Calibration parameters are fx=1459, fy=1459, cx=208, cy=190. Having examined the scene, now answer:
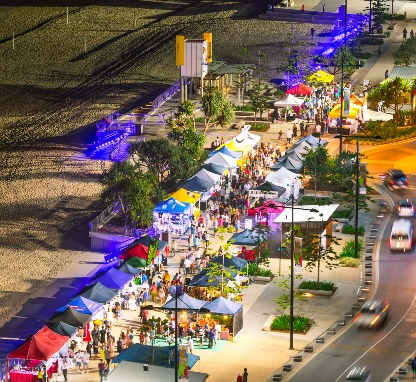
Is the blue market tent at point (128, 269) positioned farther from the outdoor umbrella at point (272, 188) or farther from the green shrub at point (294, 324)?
the outdoor umbrella at point (272, 188)

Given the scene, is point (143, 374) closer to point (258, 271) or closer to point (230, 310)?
point (230, 310)

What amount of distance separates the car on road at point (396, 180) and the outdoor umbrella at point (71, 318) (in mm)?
37497

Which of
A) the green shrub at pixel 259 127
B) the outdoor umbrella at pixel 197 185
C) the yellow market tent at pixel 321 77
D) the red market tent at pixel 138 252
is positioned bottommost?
the red market tent at pixel 138 252

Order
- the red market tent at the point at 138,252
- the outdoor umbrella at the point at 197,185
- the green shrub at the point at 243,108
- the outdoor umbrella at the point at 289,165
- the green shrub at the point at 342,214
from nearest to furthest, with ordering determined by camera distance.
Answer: the red market tent at the point at 138,252 < the green shrub at the point at 342,214 < the outdoor umbrella at the point at 197,185 < the outdoor umbrella at the point at 289,165 < the green shrub at the point at 243,108

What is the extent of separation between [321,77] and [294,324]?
2401 inches

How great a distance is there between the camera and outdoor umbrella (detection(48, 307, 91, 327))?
3270 inches

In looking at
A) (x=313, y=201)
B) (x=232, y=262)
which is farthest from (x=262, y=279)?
(x=313, y=201)

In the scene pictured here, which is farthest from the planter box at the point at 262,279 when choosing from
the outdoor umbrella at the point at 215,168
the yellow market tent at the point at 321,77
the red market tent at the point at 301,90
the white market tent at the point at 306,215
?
the yellow market tent at the point at 321,77

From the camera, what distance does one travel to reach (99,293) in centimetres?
8694

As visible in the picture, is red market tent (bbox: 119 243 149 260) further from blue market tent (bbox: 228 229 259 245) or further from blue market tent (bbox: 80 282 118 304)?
blue market tent (bbox: 80 282 118 304)

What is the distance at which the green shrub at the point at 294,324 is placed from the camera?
277 ft

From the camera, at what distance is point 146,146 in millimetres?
109812

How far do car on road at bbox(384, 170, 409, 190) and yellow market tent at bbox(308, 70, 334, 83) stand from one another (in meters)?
28.5

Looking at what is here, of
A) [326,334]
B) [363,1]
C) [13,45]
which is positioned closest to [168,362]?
[326,334]
